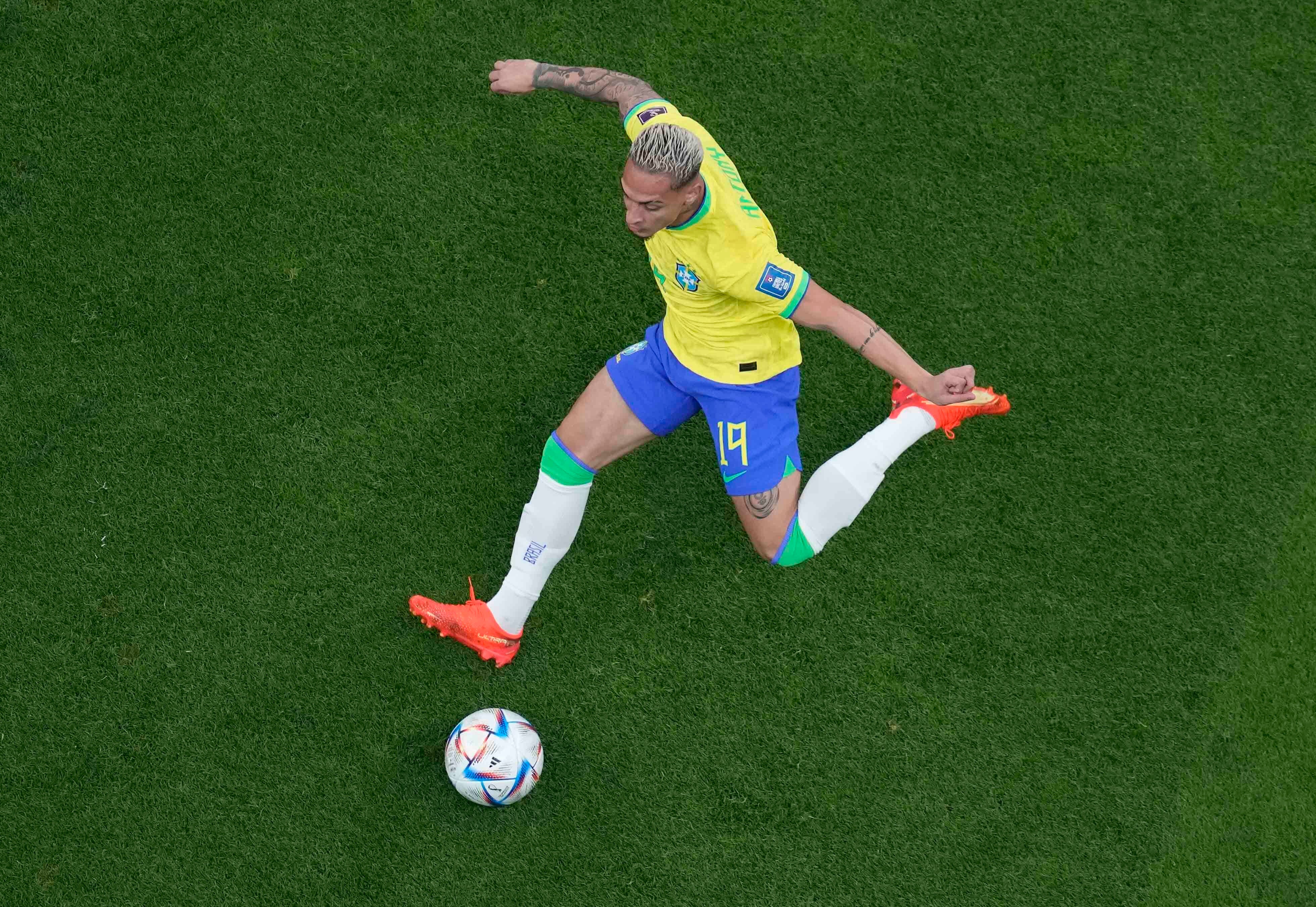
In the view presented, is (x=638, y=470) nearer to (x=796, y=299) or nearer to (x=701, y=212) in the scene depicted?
(x=796, y=299)

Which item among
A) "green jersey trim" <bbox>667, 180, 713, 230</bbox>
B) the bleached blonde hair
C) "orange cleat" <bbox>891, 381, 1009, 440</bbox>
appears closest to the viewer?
the bleached blonde hair

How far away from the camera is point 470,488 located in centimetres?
553

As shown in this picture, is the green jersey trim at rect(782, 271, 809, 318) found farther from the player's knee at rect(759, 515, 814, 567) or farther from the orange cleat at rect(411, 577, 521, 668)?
the orange cleat at rect(411, 577, 521, 668)

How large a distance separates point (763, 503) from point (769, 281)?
3.66 ft

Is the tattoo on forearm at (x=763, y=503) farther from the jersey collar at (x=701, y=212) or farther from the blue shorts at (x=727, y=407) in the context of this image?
the jersey collar at (x=701, y=212)

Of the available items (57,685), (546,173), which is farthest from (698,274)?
(57,685)

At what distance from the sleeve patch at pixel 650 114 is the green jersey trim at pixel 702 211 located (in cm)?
52

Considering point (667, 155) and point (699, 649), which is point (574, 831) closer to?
point (699, 649)

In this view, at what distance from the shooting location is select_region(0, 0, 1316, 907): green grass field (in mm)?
5219

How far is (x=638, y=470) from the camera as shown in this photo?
556cm

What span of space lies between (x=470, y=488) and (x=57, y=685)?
220 cm

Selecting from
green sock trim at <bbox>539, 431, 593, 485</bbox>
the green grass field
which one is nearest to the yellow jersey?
green sock trim at <bbox>539, 431, 593, 485</bbox>

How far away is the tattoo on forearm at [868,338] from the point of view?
4.11 m

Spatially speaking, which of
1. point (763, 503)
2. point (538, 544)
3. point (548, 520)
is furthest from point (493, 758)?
point (763, 503)
